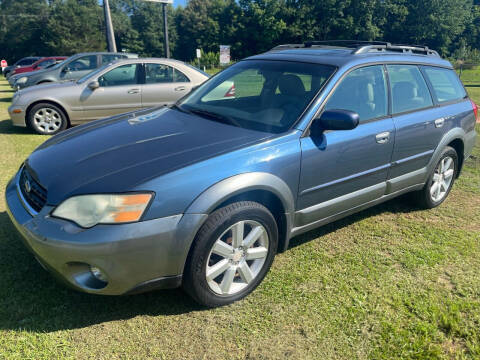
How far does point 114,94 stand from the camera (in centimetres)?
729

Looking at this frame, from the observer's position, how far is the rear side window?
4.00 m

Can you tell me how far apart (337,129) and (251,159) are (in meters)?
0.74

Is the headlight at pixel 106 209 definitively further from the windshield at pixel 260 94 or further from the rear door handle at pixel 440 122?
the rear door handle at pixel 440 122

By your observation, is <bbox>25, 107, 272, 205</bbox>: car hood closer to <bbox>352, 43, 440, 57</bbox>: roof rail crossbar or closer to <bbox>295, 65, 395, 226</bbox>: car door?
<bbox>295, 65, 395, 226</bbox>: car door

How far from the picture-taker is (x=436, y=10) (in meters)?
58.8

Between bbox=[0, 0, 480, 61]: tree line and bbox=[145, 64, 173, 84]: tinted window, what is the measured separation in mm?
57219

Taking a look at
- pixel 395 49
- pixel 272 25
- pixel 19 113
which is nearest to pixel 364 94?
pixel 395 49

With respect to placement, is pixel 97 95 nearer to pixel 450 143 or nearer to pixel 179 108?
pixel 179 108

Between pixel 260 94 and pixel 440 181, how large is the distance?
237cm

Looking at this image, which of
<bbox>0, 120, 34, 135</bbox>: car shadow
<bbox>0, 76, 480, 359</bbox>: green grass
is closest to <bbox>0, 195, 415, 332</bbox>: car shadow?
<bbox>0, 76, 480, 359</bbox>: green grass

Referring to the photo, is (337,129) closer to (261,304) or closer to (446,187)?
(261,304)

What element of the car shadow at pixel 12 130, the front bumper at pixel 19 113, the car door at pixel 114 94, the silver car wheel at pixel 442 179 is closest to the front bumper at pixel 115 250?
the silver car wheel at pixel 442 179

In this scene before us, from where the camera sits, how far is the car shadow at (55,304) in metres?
2.42

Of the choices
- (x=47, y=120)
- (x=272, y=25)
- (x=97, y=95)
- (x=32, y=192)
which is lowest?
(x=47, y=120)
